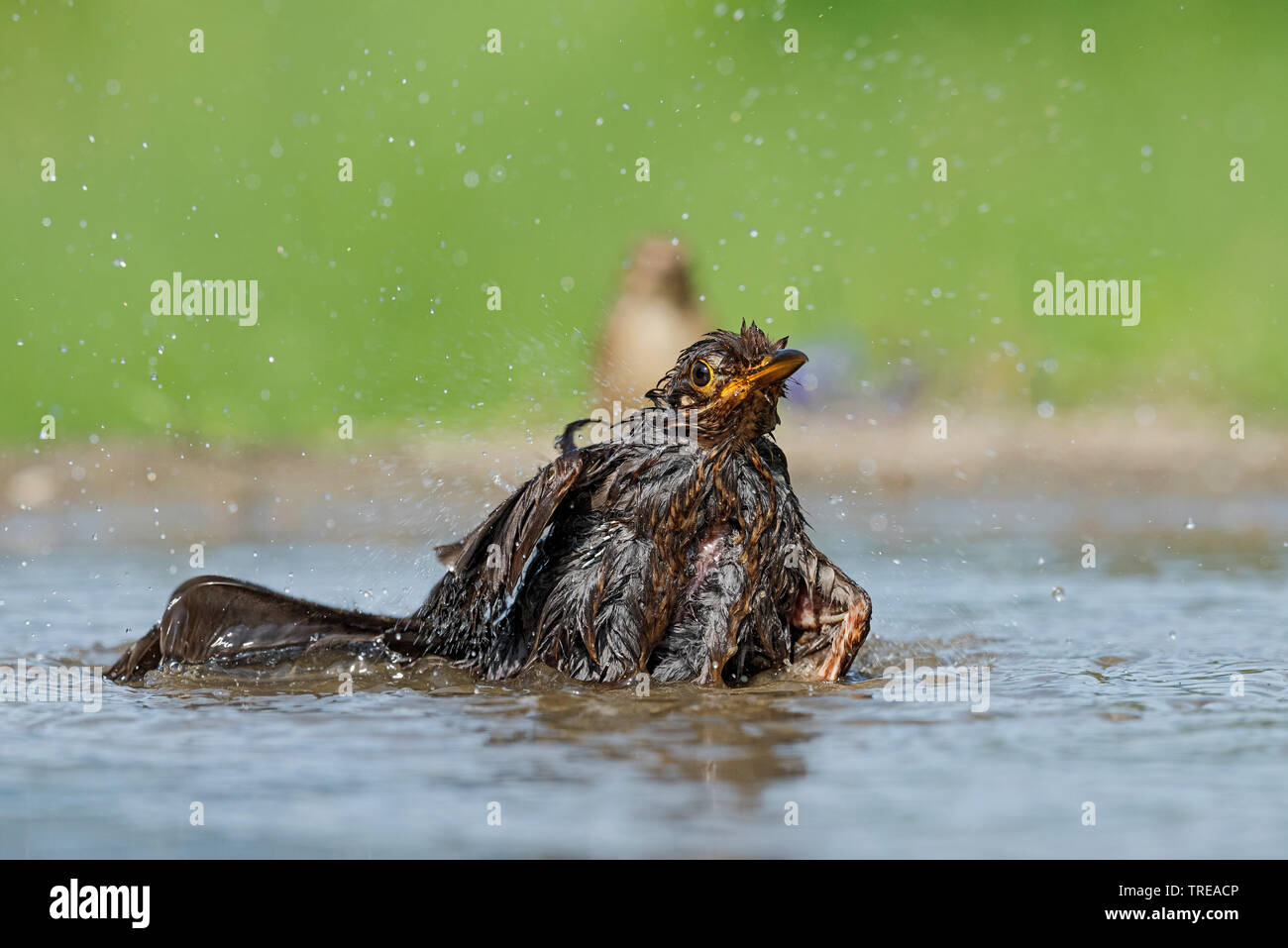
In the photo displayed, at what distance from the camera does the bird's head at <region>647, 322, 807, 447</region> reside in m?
5.64

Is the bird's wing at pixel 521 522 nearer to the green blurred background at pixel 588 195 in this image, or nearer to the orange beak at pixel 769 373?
the orange beak at pixel 769 373

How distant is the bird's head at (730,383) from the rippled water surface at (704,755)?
97 cm

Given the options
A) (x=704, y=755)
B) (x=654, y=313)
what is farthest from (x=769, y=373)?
(x=654, y=313)

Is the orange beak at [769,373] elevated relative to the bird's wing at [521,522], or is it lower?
elevated

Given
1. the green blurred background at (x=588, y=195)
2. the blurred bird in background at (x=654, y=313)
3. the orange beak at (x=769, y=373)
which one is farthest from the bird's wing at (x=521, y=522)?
the green blurred background at (x=588, y=195)

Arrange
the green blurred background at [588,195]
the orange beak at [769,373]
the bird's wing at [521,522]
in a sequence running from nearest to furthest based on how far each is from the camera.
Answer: the orange beak at [769,373] < the bird's wing at [521,522] < the green blurred background at [588,195]

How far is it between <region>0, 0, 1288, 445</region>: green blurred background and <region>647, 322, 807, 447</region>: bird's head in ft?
24.4

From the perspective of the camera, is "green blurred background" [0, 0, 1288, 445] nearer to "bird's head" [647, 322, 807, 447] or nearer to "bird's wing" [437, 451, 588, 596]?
"bird's wing" [437, 451, 588, 596]

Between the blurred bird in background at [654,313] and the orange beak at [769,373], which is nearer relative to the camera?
the orange beak at [769,373]

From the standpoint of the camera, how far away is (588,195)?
47.5ft

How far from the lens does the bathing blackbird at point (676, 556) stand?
5742mm

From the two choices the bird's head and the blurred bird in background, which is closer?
the bird's head

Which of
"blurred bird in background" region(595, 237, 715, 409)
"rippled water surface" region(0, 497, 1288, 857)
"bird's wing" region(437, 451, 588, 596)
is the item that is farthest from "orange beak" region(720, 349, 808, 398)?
"blurred bird in background" region(595, 237, 715, 409)

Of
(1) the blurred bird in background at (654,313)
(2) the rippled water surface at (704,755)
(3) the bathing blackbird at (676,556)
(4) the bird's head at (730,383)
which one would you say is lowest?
(2) the rippled water surface at (704,755)
